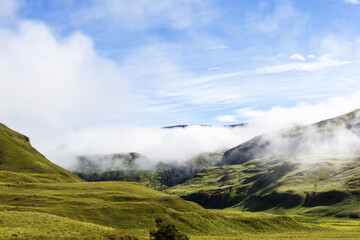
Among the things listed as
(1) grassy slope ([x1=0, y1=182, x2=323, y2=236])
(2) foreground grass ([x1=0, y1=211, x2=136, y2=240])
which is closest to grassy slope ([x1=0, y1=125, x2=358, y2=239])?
(1) grassy slope ([x1=0, y1=182, x2=323, y2=236])

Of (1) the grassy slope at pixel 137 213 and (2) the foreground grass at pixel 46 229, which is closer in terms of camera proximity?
(2) the foreground grass at pixel 46 229

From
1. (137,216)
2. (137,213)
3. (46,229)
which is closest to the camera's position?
(46,229)

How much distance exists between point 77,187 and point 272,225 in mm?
89641

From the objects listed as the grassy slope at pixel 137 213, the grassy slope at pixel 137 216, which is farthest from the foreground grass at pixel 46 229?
the grassy slope at pixel 137 213

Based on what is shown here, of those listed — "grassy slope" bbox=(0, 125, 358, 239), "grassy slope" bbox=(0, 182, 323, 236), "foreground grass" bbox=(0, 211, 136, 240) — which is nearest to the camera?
"foreground grass" bbox=(0, 211, 136, 240)

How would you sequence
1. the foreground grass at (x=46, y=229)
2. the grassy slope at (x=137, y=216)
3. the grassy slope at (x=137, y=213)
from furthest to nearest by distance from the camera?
the grassy slope at (x=137, y=213), the grassy slope at (x=137, y=216), the foreground grass at (x=46, y=229)

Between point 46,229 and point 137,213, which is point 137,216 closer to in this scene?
point 137,213

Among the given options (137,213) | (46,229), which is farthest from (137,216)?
(46,229)

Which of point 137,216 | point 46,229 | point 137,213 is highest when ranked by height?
point 46,229

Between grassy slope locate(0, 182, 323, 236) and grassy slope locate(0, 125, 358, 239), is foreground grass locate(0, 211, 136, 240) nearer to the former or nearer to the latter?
grassy slope locate(0, 125, 358, 239)

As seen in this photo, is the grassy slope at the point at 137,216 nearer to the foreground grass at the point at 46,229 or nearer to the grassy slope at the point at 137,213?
the grassy slope at the point at 137,213

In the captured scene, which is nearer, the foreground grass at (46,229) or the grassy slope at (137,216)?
the foreground grass at (46,229)

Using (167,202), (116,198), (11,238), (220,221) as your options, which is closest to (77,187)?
(116,198)

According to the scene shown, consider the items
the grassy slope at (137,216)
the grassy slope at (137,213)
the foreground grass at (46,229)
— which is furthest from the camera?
the grassy slope at (137,213)
